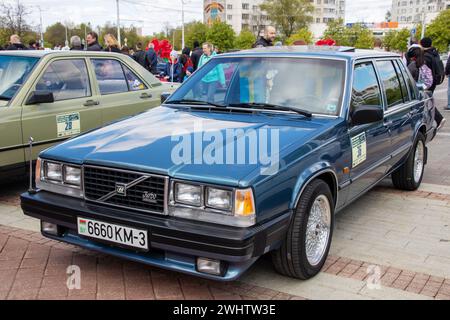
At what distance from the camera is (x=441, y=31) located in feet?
217

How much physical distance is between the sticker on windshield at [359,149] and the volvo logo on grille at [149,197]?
192 centimetres

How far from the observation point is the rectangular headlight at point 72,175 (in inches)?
139

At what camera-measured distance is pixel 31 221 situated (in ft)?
16.3

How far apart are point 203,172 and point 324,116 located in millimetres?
1464

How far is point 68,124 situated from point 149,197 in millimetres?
3254

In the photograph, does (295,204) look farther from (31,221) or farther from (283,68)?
(31,221)

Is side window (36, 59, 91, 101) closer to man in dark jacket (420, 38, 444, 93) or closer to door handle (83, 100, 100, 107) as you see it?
door handle (83, 100, 100, 107)

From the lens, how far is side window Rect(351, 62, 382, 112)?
4.42 metres

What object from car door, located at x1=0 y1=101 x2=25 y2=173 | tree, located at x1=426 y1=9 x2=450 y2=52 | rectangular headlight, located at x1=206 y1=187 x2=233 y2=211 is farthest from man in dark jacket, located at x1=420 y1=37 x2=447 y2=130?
tree, located at x1=426 y1=9 x2=450 y2=52

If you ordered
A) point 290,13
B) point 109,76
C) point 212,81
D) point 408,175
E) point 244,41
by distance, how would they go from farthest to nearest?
point 290,13 < point 244,41 < point 109,76 < point 408,175 < point 212,81

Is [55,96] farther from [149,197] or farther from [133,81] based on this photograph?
[149,197]

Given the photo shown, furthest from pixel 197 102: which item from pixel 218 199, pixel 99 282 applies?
pixel 99 282

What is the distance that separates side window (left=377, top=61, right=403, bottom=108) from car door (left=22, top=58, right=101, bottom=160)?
3.61 m
